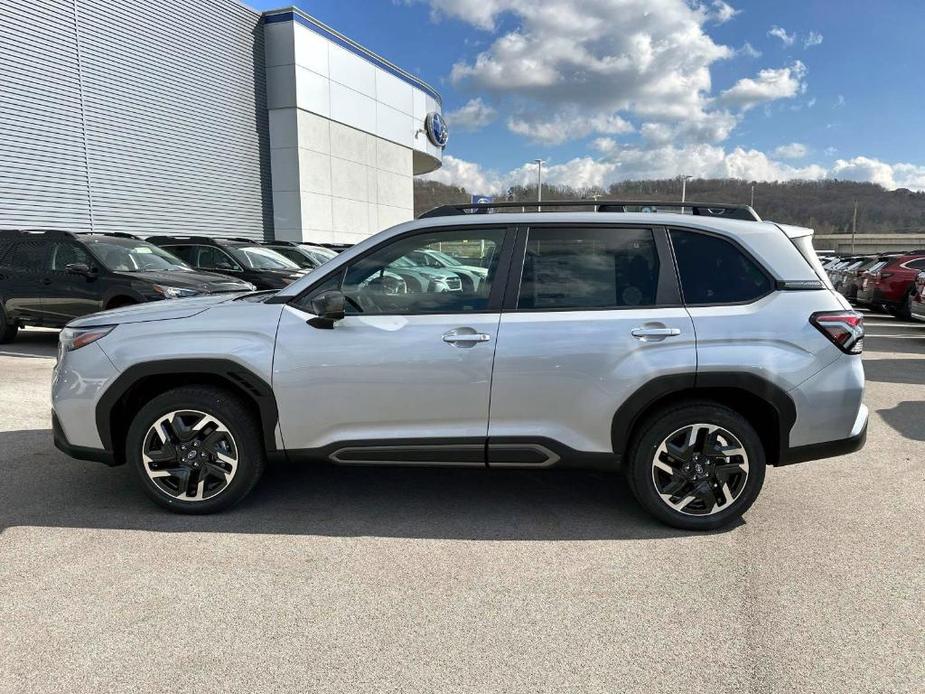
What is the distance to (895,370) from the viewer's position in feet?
28.5

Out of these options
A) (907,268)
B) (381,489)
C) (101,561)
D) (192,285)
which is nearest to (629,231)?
(381,489)

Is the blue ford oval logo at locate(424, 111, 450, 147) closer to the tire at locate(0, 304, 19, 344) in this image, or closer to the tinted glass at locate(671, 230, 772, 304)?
the tire at locate(0, 304, 19, 344)

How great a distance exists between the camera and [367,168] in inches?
1112

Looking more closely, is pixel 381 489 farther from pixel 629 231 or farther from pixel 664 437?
pixel 629 231

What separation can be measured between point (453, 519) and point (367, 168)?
26315 millimetres

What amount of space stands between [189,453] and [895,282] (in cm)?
1510

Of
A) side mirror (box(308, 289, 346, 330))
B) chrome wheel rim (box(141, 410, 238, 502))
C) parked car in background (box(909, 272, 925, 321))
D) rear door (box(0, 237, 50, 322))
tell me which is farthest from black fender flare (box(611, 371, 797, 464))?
parked car in background (box(909, 272, 925, 321))

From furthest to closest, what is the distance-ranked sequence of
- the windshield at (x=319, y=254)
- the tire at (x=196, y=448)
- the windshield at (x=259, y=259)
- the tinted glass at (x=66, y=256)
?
the windshield at (x=319, y=254) → the windshield at (x=259, y=259) → the tinted glass at (x=66, y=256) → the tire at (x=196, y=448)

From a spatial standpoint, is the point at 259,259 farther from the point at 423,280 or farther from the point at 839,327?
A: the point at 839,327

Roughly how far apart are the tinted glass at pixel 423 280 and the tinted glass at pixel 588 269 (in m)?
0.23

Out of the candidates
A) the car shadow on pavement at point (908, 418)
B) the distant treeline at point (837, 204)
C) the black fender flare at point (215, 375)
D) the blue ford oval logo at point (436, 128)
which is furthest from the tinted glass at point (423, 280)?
the distant treeline at point (837, 204)

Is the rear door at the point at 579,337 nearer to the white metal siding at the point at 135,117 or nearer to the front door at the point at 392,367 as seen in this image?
the front door at the point at 392,367

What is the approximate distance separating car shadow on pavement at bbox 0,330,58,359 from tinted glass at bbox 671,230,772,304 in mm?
8909

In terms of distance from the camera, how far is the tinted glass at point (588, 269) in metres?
3.56
